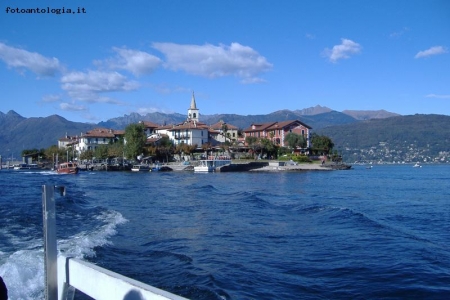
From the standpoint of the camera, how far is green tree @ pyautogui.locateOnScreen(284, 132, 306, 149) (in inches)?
3900

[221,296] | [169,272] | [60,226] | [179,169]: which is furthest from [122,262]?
[179,169]

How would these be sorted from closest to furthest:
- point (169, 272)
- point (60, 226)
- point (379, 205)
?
point (169, 272)
point (60, 226)
point (379, 205)

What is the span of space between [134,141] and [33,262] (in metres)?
85.5

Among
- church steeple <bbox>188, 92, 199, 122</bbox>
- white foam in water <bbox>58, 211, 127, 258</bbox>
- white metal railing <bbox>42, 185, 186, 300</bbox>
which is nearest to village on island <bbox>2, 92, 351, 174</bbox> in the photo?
Answer: church steeple <bbox>188, 92, 199, 122</bbox>

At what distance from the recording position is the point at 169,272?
1030 centimetres

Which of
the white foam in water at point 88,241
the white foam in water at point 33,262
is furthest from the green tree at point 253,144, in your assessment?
the white foam in water at point 33,262

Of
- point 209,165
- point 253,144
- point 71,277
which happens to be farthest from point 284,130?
point 71,277

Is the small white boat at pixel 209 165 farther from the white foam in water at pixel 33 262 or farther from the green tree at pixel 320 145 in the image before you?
the white foam in water at pixel 33 262

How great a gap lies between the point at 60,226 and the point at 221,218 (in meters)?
6.44

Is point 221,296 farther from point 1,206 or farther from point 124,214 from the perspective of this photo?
point 1,206

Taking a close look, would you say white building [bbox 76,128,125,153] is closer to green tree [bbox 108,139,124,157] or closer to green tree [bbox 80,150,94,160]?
green tree [bbox 80,150,94,160]

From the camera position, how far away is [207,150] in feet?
340

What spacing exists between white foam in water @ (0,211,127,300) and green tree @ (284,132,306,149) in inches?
3369

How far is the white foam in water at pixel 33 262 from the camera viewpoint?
788 cm
